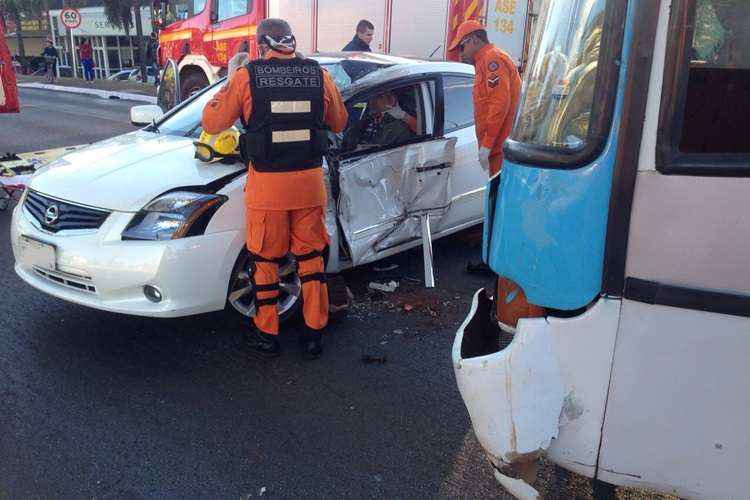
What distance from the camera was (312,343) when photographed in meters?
3.76

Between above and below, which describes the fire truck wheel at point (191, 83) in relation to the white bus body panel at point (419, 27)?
below

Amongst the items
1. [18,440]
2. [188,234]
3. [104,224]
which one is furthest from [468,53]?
[18,440]

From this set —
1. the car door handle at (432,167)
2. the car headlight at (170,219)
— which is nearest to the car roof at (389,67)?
the car door handle at (432,167)

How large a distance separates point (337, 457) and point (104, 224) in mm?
1814

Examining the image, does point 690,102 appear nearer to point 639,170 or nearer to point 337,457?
point 639,170

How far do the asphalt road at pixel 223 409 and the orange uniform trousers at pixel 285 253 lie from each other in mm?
285

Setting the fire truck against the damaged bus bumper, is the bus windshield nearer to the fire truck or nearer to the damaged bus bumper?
the damaged bus bumper

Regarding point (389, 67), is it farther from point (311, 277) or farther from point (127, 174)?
point (127, 174)

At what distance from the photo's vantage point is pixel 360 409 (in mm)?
3248

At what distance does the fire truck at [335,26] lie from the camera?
8.73 metres

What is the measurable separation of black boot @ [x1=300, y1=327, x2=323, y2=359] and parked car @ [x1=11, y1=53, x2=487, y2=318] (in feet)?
1.12

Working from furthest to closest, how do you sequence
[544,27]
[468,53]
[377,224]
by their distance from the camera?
[468,53] < [377,224] < [544,27]

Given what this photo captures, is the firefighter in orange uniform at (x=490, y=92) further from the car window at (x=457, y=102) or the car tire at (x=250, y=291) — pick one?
the car tire at (x=250, y=291)

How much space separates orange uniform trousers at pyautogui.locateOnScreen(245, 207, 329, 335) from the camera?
3500 mm
